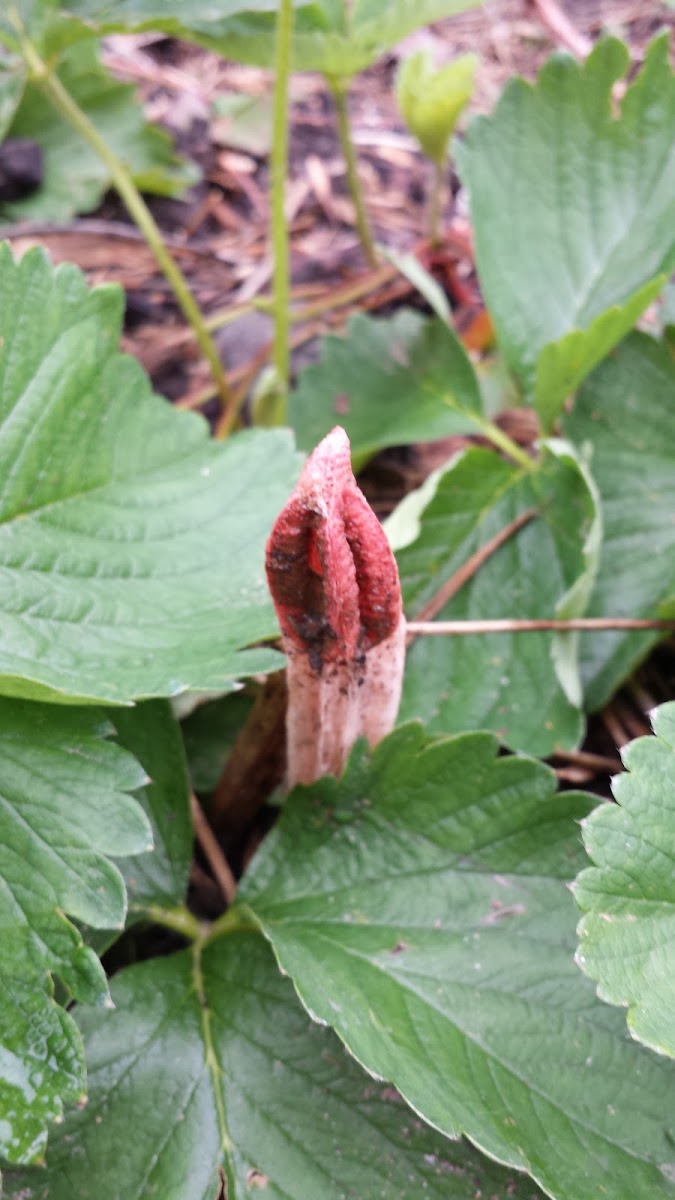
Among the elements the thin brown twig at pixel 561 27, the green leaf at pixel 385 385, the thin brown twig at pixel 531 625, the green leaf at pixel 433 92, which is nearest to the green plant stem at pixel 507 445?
the green leaf at pixel 385 385

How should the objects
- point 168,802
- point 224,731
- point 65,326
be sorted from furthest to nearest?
point 224,731 < point 65,326 < point 168,802

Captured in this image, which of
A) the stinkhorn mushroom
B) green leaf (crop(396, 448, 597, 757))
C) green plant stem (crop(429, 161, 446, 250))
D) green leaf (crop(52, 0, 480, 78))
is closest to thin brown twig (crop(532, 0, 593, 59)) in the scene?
green plant stem (crop(429, 161, 446, 250))

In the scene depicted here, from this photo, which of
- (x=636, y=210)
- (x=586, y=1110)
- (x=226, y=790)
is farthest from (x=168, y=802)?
(x=636, y=210)

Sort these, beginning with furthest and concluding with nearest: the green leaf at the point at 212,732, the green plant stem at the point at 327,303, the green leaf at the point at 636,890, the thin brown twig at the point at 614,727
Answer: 1. the green plant stem at the point at 327,303
2. the thin brown twig at the point at 614,727
3. the green leaf at the point at 212,732
4. the green leaf at the point at 636,890

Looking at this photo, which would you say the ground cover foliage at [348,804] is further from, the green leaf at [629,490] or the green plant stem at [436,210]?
the green plant stem at [436,210]

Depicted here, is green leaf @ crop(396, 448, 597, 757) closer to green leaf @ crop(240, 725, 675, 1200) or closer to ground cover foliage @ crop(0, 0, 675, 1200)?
ground cover foliage @ crop(0, 0, 675, 1200)

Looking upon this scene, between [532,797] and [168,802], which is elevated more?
[532,797]

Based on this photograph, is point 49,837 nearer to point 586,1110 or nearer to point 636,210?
point 586,1110
